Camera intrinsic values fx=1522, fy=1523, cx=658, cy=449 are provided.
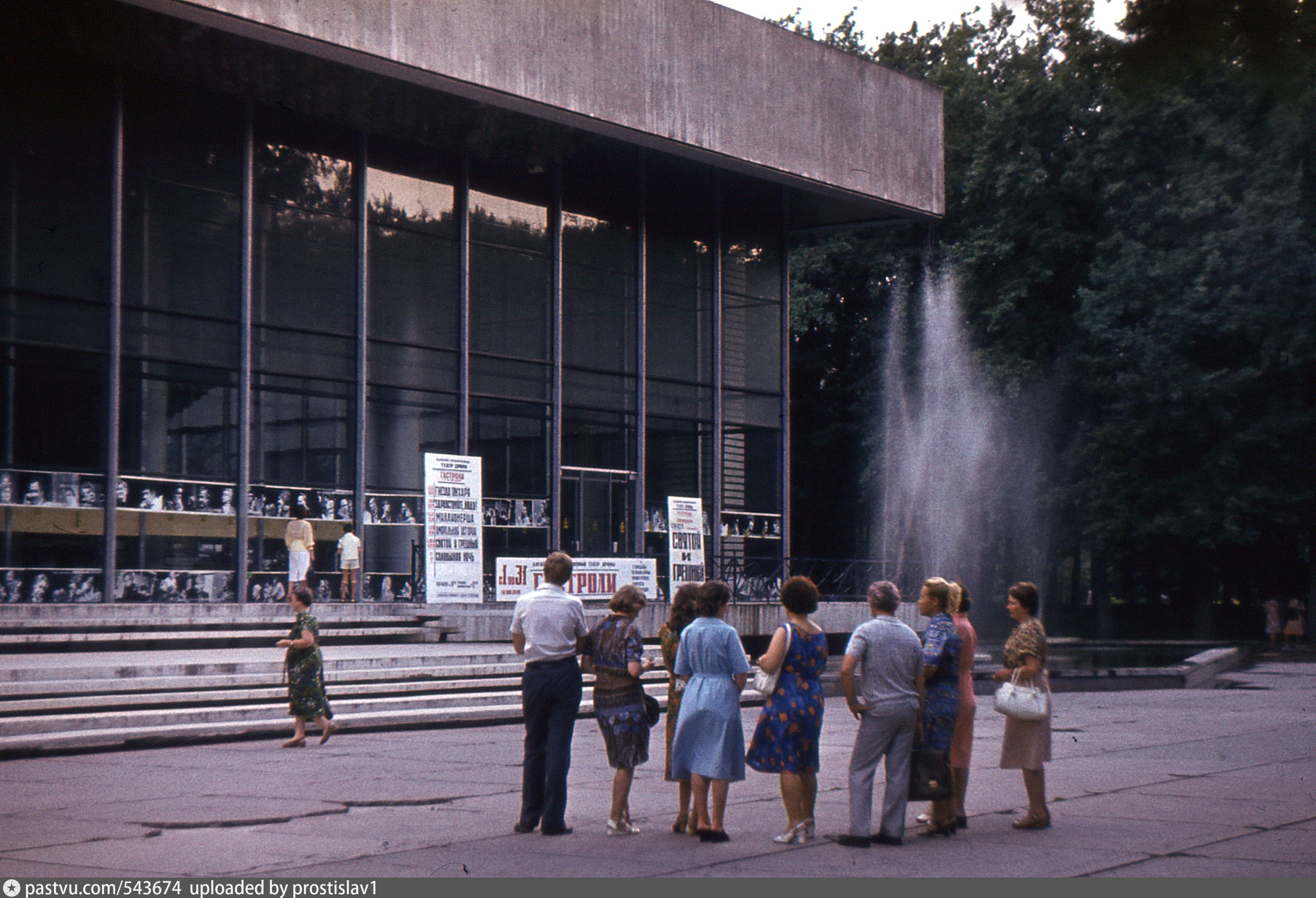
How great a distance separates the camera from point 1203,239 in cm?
3997

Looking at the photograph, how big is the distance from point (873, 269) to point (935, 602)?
3777 centimetres

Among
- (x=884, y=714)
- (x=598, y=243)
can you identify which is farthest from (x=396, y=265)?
(x=884, y=714)

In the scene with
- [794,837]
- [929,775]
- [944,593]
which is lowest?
[794,837]

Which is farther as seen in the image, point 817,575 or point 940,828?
point 817,575

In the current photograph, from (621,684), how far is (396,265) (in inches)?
725

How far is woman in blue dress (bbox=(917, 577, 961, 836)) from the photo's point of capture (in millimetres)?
9430

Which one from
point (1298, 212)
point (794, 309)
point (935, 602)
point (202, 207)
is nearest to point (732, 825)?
point (935, 602)

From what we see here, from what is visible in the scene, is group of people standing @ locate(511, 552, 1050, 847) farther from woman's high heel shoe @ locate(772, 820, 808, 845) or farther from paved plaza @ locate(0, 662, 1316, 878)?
paved plaza @ locate(0, 662, 1316, 878)

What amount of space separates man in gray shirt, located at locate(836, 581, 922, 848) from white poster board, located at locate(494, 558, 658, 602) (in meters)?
14.8

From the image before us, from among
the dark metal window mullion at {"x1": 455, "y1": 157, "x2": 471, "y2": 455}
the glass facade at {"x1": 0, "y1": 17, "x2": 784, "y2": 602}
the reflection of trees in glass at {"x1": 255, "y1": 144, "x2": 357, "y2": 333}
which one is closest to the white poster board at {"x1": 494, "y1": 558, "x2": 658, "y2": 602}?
the glass facade at {"x1": 0, "y1": 17, "x2": 784, "y2": 602}

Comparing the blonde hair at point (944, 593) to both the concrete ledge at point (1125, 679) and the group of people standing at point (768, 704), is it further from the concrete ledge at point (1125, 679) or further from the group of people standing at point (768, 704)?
the concrete ledge at point (1125, 679)

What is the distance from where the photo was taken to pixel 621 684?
9.62 metres

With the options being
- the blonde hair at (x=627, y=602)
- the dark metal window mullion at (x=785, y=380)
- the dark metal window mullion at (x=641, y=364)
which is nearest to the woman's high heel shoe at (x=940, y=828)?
the blonde hair at (x=627, y=602)

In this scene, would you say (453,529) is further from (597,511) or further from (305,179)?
(305,179)
